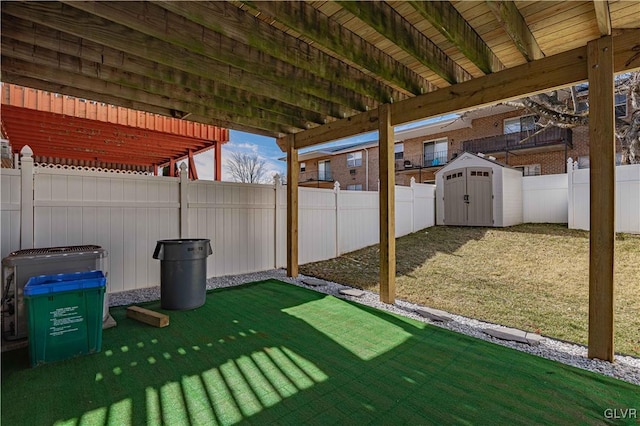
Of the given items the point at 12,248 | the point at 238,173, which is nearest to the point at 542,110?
the point at 12,248

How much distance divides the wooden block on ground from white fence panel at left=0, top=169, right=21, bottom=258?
1.71 meters

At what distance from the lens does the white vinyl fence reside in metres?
3.80

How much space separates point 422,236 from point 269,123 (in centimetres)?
621

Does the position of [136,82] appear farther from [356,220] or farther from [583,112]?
[583,112]

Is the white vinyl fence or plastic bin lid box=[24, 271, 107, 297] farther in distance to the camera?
the white vinyl fence

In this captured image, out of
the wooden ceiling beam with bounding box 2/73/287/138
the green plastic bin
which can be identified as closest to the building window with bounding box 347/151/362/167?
the wooden ceiling beam with bounding box 2/73/287/138

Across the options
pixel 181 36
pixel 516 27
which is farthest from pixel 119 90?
pixel 516 27

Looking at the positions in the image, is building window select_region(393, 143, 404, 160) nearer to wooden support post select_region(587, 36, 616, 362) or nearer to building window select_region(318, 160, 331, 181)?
building window select_region(318, 160, 331, 181)

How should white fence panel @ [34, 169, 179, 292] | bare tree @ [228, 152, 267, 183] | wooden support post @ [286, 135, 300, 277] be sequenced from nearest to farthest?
white fence panel @ [34, 169, 179, 292] < wooden support post @ [286, 135, 300, 277] < bare tree @ [228, 152, 267, 183]

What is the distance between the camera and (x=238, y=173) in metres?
27.0

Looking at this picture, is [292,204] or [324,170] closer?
[292,204]

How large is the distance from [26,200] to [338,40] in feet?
13.6

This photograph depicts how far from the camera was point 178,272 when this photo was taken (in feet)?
12.3

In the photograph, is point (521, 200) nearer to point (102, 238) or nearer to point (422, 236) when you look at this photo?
point (422, 236)
